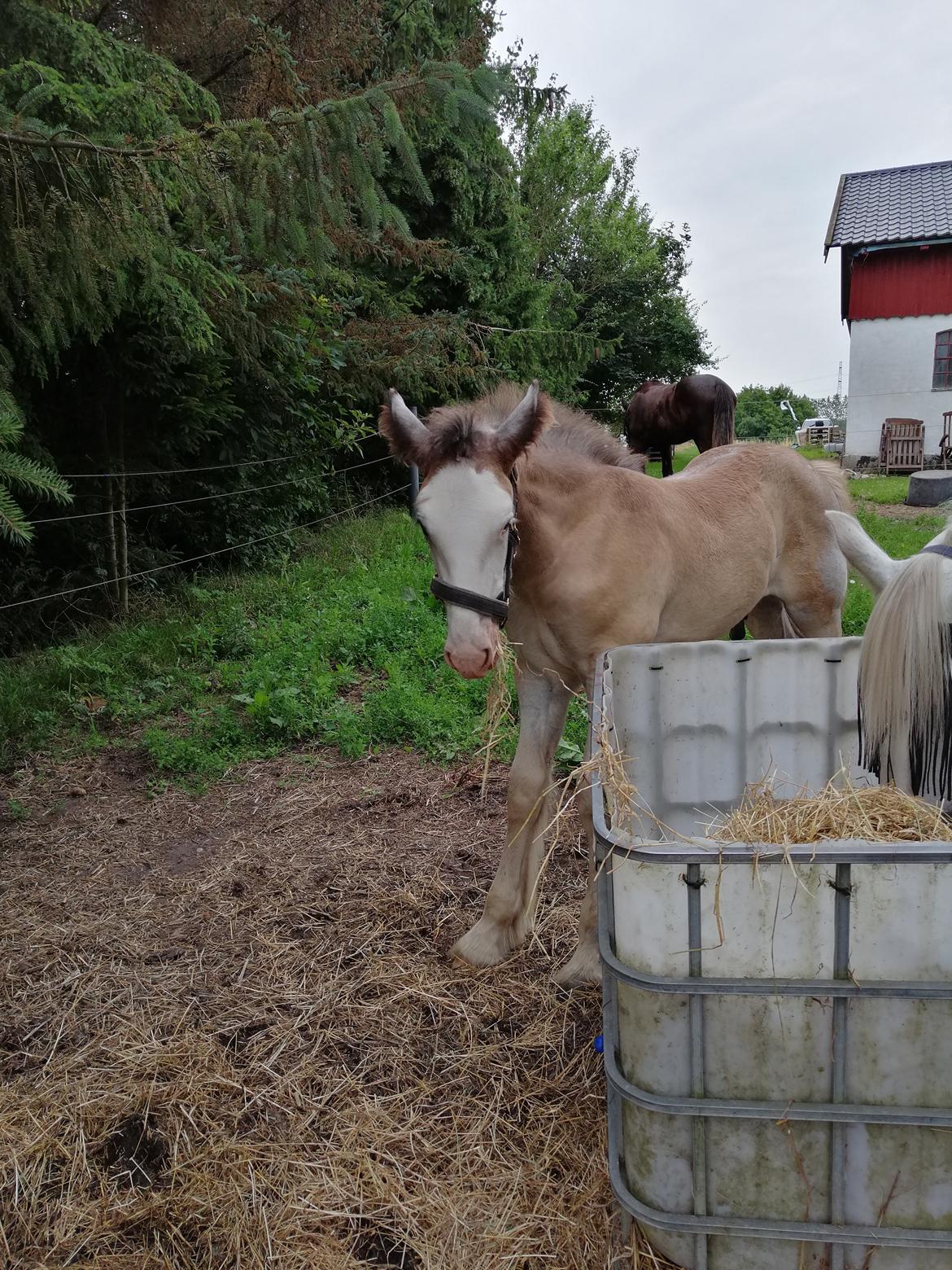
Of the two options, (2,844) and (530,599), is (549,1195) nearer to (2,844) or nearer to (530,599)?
(530,599)

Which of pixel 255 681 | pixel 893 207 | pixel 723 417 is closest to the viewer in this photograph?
pixel 255 681

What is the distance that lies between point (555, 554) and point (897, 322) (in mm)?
18593

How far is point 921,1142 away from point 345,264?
8574mm

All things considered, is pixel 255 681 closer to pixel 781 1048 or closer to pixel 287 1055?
pixel 287 1055

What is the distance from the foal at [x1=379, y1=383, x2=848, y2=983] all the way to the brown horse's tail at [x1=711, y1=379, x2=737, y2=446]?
4687 mm

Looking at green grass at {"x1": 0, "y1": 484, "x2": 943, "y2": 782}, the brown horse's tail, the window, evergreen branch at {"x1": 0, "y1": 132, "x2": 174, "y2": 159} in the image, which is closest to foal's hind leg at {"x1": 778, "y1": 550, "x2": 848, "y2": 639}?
green grass at {"x1": 0, "y1": 484, "x2": 943, "y2": 782}

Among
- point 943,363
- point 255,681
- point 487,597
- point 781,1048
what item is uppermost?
point 943,363

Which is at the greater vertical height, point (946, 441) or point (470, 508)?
point (946, 441)

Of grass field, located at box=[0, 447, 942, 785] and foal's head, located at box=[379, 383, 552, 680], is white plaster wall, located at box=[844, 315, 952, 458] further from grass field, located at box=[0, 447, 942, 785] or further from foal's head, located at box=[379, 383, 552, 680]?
foal's head, located at box=[379, 383, 552, 680]

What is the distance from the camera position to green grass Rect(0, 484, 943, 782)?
415 centimetres

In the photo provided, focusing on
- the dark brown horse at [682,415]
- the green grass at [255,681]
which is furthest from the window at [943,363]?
the green grass at [255,681]

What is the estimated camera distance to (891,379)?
683 inches

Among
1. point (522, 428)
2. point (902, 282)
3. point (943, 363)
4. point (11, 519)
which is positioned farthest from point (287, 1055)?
point (902, 282)

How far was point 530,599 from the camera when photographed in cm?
248
